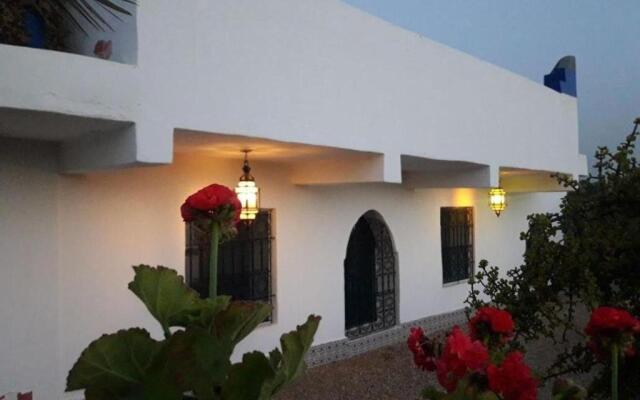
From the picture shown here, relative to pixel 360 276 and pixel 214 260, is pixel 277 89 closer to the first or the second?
pixel 214 260

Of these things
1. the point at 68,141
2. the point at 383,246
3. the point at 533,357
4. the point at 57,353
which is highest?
the point at 68,141

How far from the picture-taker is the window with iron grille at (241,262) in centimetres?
665

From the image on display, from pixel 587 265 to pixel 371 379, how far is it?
4.56 metres

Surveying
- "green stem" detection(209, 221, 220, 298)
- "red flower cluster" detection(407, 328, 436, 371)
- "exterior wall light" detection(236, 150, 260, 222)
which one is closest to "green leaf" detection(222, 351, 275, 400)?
"green stem" detection(209, 221, 220, 298)

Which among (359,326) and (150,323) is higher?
(150,323)

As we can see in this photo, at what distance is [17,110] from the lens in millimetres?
3811

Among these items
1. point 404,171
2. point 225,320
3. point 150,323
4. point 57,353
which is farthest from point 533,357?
point 225,320

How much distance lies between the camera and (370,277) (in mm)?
9547

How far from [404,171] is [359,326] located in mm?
2568

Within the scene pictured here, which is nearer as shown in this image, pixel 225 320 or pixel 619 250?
pixel 225 320

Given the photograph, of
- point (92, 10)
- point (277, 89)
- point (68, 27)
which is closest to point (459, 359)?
point (92, 10)

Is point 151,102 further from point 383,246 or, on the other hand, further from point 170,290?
point 383,246

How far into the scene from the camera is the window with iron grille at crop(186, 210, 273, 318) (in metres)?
6.65

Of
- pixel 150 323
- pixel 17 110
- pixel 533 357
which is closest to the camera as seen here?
pixel 17 110
